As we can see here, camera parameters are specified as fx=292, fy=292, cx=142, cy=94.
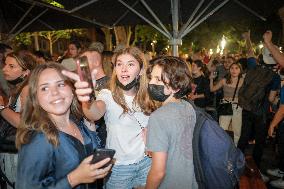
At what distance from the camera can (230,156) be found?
232cm

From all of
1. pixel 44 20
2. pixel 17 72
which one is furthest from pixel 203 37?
pixel 17 72

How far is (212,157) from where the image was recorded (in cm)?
227

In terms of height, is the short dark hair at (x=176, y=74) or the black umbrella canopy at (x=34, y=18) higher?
the black umbrella canopy at (x=34, y=18)

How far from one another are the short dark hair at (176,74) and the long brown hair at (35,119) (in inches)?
31.0

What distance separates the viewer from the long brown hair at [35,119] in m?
1.91

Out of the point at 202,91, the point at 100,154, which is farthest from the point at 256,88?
the point at 100,154

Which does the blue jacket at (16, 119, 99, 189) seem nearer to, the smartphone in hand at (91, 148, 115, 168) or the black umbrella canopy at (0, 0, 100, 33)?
the smartphone in hand at (91, 148, 115, 168)

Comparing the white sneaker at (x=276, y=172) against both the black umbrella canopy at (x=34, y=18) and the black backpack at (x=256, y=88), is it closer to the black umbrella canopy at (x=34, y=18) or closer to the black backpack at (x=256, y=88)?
the black backpack at (x=256, y=88)

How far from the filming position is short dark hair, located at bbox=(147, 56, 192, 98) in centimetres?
248

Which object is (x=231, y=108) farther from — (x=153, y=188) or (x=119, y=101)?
(x=153, y=188)

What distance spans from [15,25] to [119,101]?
254 inches

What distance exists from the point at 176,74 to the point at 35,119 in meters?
1.18

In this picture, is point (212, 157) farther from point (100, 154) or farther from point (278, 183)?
point (278, 183)

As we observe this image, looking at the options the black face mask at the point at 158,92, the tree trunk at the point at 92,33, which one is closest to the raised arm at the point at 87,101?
the black face mask at the point at 158,92
